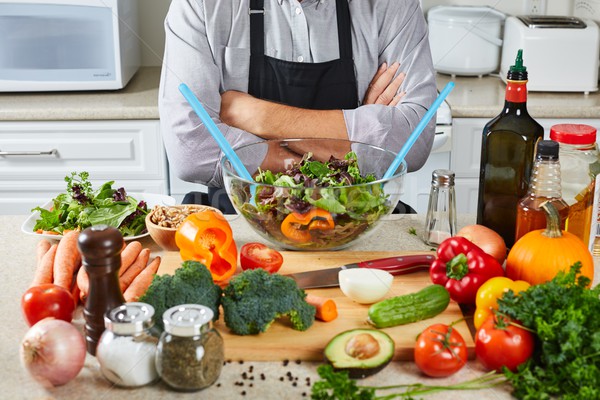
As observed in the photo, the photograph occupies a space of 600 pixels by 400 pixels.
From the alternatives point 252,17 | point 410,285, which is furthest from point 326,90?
point 410,285

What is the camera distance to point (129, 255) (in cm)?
150

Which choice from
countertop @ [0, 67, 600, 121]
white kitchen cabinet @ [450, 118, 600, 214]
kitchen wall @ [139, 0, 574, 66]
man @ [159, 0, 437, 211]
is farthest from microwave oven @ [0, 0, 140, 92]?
white kitchen cabinet @ [450, 118, 600, 214]

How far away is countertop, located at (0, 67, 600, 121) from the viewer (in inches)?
115

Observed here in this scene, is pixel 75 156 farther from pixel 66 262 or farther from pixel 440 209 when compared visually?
pixel 440 209

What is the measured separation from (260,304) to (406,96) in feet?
4.01

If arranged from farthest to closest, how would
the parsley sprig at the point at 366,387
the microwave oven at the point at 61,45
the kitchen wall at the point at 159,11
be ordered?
the kitchen wall at the point at 159,11 → the microwave oven at the point at 61,45 → the parsley sprig at the point at 366,387

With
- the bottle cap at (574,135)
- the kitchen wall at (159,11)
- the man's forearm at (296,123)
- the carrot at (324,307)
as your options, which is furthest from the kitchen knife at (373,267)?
the kitchen wall at (159,11)

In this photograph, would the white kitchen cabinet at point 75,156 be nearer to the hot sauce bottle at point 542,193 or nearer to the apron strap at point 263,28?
the apron strap at point 263,28

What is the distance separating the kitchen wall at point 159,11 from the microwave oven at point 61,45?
1.38ft

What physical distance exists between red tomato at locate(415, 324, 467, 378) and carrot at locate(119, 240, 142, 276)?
1.91ft

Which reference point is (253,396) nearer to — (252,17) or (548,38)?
(252,17)

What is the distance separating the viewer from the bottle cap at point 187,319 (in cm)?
109

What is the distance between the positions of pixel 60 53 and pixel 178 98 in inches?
41.0

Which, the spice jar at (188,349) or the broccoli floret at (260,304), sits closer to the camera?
the spice jar at (188,349)
